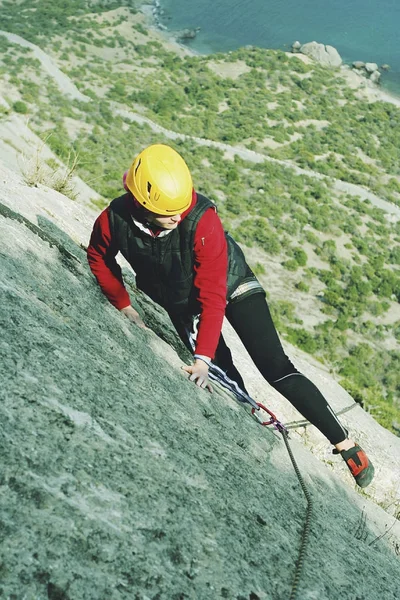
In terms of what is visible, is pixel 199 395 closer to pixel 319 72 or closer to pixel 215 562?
pixel 215 562

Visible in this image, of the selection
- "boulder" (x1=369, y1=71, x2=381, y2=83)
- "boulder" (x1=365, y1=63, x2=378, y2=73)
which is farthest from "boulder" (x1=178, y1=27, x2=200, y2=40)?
"boulder" (x1=369, y1=71, x2=381, y2=83)

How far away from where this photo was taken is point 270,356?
430 centimetres

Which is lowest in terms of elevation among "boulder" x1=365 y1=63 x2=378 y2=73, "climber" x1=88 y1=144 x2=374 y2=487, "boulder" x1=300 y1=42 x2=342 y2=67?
"boulder" x1=300 y1=42 x2=342 y2=67

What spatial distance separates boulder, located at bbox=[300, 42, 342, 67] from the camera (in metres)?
80.1

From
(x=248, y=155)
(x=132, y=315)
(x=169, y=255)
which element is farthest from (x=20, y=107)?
(x=169, y=255)

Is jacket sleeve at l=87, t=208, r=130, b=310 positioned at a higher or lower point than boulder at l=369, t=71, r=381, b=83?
higher

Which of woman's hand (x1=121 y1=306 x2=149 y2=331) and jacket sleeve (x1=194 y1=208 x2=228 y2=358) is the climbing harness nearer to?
jacket sleeve (x1=194 y1=208 x2=228 y2=358)

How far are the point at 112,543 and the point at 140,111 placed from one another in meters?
55.5

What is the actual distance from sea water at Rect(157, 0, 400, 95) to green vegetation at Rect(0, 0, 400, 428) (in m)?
9.74

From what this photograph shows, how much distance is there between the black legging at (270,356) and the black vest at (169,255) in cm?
23

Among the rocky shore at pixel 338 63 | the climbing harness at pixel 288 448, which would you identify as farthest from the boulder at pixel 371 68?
the climbing harness at pixel 288 448

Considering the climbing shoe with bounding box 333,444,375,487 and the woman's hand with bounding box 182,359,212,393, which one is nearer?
the woman's hand with bounding box 182,359,212,393

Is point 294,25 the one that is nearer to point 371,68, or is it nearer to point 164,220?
point 371,68

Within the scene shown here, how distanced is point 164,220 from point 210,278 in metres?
0.56
